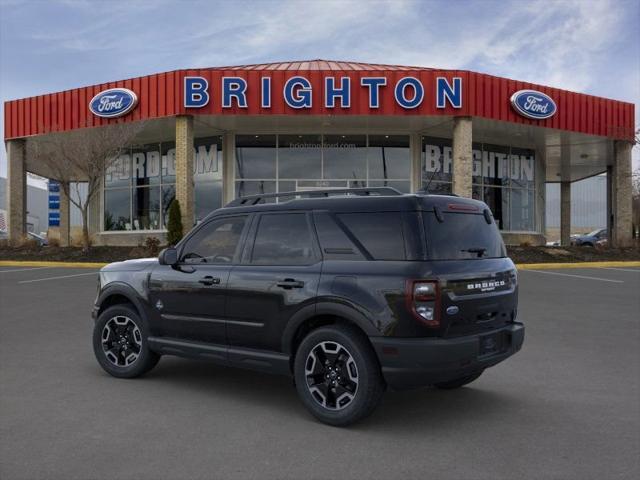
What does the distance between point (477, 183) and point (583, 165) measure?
1050 cm

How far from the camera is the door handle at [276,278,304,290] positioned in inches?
184

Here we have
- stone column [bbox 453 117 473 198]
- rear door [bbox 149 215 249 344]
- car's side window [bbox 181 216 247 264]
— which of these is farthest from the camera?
stone column [bbox 453 117 473 198]

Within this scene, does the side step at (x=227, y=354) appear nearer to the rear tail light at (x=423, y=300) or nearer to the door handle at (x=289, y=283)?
the door handle at (x=289, y=283)

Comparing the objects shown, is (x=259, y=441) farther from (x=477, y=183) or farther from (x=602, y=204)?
(x=602, y=204)

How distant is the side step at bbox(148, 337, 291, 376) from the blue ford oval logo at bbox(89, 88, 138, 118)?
18086mm

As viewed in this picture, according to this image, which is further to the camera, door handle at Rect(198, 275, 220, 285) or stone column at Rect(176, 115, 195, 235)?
stone column at Rect(176, 115, 195, 235)

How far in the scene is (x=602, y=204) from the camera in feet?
234

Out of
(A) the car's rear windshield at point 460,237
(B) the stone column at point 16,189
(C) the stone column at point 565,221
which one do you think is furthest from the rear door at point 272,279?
(C) the stone column at point 565,221

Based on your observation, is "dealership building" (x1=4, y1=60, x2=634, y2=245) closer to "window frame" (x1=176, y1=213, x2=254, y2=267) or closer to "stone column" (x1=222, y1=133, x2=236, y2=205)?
"stone column" (x1=222, y1=133, x2=236, y2=205)

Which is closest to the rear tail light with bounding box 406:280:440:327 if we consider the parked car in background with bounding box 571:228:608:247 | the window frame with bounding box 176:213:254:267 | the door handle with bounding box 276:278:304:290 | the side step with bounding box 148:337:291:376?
the door handle with bounding box 276:278:304:290

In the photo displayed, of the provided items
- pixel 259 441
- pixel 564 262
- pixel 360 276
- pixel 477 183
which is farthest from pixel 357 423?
pixel 477 183

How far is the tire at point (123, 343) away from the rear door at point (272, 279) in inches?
47.5

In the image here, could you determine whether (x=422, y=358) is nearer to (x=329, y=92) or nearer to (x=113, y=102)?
(x=329, y=92)

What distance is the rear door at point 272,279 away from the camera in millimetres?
4688
